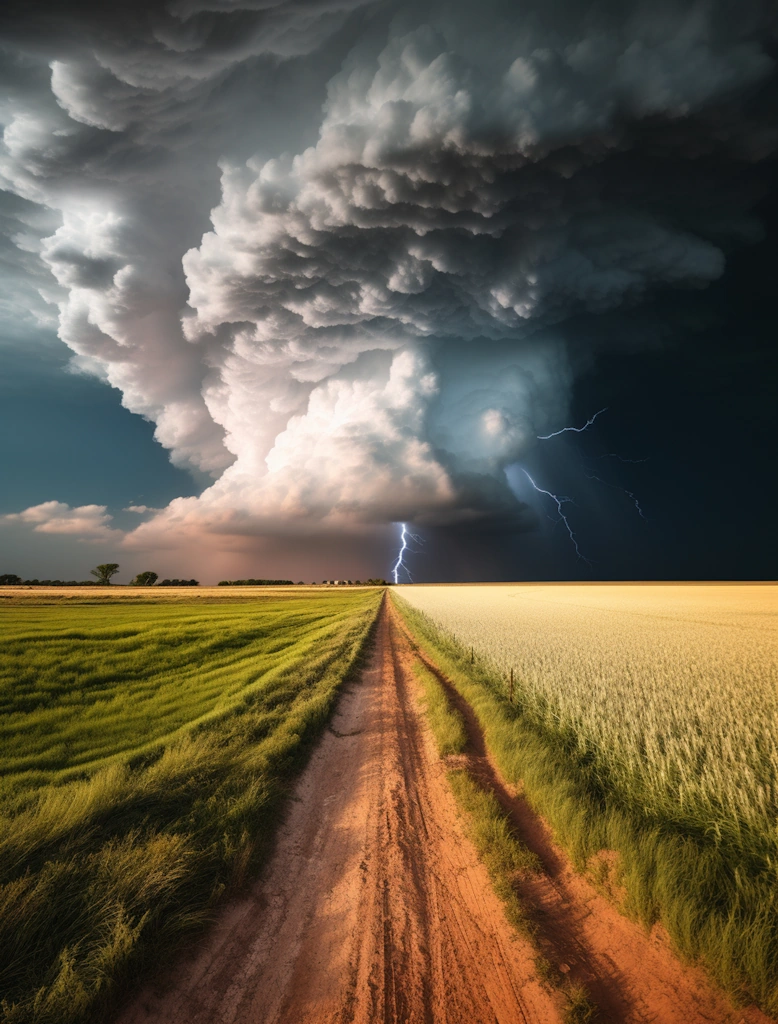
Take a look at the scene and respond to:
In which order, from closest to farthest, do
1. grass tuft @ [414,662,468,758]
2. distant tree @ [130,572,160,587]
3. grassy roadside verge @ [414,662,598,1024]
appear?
1. grassy roadside verge @ [414,662,598,1024]
2. grass tuft @ [414,662,468,758]
3. distant tree @ [130,572,160,587]

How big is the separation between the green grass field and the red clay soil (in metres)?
0.46

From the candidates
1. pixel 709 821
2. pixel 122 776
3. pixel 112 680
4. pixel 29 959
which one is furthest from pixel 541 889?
pixel 112 680

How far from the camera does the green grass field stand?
143 inches

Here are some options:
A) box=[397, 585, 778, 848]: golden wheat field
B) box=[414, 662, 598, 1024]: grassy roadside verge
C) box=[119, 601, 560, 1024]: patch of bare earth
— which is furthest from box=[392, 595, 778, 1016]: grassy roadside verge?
box=[119, 601, 560, 1024]: patch of bare earth

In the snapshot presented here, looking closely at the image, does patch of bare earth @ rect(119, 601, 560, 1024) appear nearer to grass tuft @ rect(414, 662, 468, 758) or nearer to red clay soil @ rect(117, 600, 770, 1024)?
red clay soil @ rect(117, 600, 770, 1024)

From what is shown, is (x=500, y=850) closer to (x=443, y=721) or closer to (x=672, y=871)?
(x=672, y=871)

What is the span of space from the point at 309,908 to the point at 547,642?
66.5ft

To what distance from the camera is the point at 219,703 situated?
12.0m

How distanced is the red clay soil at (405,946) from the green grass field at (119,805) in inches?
18.3

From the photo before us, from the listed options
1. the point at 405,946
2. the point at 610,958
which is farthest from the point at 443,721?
the point at 610,958

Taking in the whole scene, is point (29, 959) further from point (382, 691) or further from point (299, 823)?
point (382, 691)

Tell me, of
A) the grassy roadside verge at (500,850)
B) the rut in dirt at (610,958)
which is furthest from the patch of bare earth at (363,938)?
the rut in dirt at (610,958)

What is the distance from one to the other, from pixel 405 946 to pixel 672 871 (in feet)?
10.3

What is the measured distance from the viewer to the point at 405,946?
4305mm
